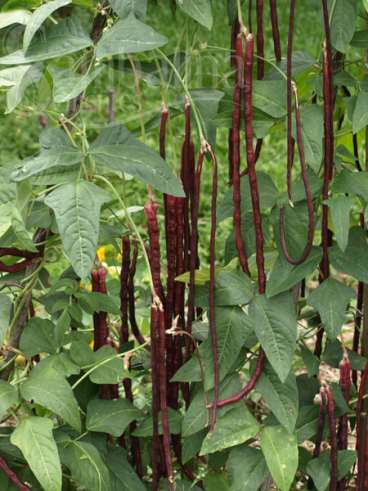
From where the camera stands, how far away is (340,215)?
1748mm

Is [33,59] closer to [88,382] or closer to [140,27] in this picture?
[140,27]

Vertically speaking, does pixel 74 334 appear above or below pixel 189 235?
below

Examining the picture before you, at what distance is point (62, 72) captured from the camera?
5.46ft

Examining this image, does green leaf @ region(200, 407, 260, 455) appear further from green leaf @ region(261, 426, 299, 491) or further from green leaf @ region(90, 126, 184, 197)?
green leaf @ region(90, 126, 184, 197)

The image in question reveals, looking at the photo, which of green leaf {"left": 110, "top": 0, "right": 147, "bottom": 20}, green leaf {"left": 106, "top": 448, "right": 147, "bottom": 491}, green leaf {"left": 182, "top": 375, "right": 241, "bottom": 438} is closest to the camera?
green leaf {"left": 110, "top": 0, "right": 147, "bottom": 20}

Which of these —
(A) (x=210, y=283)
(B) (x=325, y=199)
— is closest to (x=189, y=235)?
(A) (x=210, y=283)

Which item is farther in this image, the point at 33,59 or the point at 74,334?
the point at 74,334

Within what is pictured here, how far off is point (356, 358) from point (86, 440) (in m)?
0.59

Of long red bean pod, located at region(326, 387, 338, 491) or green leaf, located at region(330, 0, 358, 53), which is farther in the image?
long red bean pod, located at region(326, 387, 338, 491)

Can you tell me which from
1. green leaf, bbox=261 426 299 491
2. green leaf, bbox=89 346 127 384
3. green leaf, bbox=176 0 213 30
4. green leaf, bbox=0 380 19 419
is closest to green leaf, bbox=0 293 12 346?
green leaf, bbox=0 380 19 419

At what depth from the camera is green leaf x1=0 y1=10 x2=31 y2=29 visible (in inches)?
69.0

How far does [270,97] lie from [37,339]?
0.68m

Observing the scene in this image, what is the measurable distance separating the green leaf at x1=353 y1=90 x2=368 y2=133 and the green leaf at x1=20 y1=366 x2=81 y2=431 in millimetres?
714

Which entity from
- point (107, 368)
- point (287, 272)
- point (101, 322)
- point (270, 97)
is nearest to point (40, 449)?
point (107, 368)
